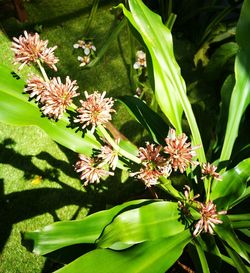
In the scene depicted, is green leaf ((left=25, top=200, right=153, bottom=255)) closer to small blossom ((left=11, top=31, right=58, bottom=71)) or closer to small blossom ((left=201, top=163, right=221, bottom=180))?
small blossom ((left=201, top=163, right=221, bottom=180))

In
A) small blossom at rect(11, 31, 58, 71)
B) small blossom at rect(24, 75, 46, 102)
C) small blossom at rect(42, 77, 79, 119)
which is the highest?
small blossom at rect(11, 31, 58, 71)

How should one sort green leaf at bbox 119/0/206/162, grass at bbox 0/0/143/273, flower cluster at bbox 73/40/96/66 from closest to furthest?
1. green leaf at bbox 119/0/206/162
2. grass at bbox 0/0/143/273
3. flower cluster at bbox 73/40/96/66

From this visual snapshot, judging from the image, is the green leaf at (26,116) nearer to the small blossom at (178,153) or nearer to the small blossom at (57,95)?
the small blossom at (57,95)

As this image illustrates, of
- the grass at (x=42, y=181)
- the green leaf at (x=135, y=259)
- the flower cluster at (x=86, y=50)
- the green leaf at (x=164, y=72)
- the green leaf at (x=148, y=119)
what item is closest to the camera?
the green leaf at (x=135, y=259)

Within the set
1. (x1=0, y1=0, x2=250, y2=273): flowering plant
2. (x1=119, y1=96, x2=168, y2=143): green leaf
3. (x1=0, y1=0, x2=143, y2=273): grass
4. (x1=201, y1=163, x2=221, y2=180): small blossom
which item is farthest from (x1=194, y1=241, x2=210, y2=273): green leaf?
(x1=0, y1=0, x2=143, y2=273): grass

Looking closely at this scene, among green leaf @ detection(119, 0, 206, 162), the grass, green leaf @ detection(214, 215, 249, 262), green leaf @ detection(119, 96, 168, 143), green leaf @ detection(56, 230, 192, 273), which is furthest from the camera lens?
the grass

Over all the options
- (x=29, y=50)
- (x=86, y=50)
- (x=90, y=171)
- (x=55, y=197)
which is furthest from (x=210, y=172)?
(x=86, y=50)

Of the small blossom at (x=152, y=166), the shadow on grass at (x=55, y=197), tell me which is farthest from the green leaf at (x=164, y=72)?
the shadow on grass at (x=55, y=197)
